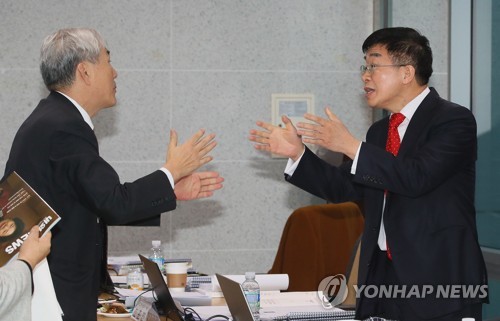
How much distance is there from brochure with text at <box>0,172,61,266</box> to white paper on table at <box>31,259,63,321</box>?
0.57 ft

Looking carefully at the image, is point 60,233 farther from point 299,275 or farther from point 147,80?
point 147,80

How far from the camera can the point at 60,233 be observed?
274cm

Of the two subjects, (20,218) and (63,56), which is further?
(63,56)

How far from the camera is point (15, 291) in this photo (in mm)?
2252

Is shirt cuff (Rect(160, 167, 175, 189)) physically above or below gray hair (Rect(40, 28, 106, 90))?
below

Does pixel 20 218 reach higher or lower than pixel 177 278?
higher

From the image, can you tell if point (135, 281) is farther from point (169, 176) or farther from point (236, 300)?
point (236, 300)

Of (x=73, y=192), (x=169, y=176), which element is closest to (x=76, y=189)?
(x=73, y=192)

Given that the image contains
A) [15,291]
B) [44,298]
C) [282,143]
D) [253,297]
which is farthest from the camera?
[282,143]

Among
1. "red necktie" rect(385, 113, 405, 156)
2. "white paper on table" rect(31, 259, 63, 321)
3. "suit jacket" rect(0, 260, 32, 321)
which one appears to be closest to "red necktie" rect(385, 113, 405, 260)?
"red necktie" rect(385, 113, 405, 156)

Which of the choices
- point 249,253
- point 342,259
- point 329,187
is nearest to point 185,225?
point 249,253

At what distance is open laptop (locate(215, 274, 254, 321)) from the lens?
258 cm

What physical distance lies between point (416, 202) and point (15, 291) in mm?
1440

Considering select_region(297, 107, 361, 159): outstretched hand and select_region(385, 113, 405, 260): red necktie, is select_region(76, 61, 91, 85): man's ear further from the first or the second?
select_region(385, 113, 405, 260): red necktie
